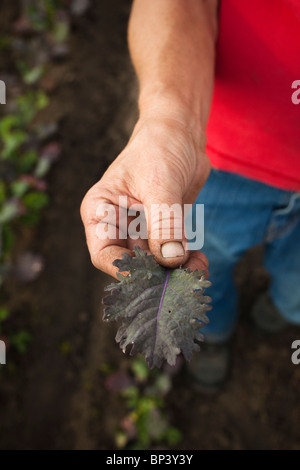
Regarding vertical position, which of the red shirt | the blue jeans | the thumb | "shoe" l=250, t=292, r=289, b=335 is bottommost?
"shoe" l=250, t=292, r=289, b=335

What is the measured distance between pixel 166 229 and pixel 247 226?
74 centimetres

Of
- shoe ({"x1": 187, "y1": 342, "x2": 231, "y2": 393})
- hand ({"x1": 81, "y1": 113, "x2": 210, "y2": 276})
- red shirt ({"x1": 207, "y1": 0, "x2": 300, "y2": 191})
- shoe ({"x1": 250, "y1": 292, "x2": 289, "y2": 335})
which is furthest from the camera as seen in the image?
shoe ({"x1": 250, "y1": 292, "x2": 289, "y2": 335})

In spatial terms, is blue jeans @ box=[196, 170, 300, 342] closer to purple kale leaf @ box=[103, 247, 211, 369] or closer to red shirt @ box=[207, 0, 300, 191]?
red shirt @ box=[207, 0, 300, 191]

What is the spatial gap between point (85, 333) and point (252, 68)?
1.94 meters

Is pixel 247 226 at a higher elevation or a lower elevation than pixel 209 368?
higher

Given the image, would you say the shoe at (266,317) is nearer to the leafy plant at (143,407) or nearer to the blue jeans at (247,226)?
the blue jeans at (247,226)

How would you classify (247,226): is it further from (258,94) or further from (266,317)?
(266,317)

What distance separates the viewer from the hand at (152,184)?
45.9 inches

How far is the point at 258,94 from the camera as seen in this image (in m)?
1.49

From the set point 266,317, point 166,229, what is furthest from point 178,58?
point 266,317

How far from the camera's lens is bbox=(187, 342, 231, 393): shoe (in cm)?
256

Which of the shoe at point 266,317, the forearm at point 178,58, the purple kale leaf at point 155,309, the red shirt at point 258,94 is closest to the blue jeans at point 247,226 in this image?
the red shirt at point 258,94

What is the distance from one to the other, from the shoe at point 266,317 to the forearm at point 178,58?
5.41ft

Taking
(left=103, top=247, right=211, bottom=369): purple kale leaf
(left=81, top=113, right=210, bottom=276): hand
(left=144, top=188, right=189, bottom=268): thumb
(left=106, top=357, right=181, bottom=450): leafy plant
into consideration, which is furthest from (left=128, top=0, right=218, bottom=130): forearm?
(left=106, top=357, right=181, bottom=450): leafy plant
